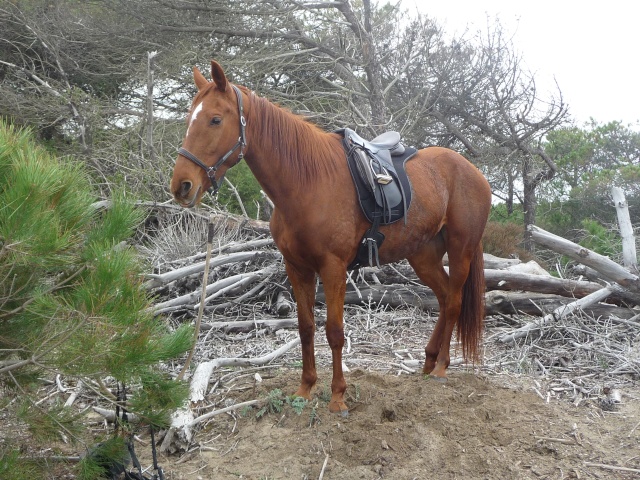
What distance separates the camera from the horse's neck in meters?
3.62

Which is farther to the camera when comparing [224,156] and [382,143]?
[382,143]

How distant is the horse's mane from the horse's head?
17 centimetres

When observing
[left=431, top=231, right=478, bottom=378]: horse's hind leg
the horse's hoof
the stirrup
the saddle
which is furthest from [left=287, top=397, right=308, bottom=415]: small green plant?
the stirrup

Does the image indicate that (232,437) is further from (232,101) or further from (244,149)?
(232,101)

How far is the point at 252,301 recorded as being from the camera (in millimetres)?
6758

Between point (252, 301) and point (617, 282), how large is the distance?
3956 mm

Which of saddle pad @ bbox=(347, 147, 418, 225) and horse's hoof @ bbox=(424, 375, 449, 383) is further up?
saddle pad @ bbox=(347, 147, 418, 225)

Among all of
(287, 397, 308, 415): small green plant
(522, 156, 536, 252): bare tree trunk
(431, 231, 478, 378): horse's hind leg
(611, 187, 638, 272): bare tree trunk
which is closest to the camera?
(287, 397, 308, 415): small green plant

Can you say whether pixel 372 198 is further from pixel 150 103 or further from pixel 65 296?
pixel 150 103

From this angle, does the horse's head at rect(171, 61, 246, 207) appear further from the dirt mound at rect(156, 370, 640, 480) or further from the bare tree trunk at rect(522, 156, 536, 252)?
the bare tree trunk at rect(522, 156, 536, 252)

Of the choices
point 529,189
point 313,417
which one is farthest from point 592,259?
point 529,189

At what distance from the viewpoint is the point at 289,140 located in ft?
12.2

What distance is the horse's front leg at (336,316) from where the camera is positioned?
3703mm

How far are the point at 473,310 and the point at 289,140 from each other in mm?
2212
